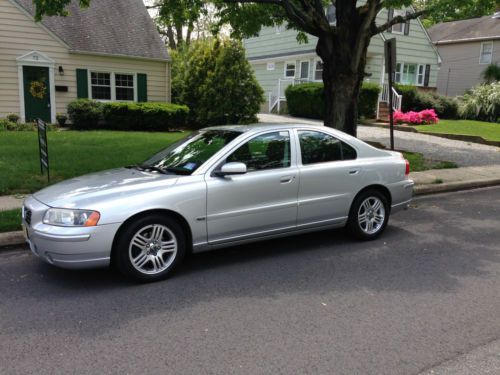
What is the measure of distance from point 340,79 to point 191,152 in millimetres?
5521

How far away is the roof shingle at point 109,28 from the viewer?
18.6 m

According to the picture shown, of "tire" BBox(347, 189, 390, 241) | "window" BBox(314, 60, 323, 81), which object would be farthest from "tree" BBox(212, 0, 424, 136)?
"window" BBox(314, 60, 323, 81)

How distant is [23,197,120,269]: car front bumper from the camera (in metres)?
4.31

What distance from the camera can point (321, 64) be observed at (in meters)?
25.7

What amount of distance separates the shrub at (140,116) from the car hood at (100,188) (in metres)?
13.1

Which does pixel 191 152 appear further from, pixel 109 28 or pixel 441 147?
pixel 109 28

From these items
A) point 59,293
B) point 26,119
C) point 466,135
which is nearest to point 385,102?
point 466,135

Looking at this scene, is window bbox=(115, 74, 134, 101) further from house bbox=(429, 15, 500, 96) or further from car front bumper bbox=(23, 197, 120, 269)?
house bbox=(429, 15, 500, 96)

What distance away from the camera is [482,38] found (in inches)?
1248

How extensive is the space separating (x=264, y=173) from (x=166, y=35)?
131 feet

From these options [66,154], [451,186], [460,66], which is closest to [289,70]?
[460,66]

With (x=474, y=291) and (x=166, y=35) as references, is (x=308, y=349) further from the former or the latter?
(x=166, y=35)

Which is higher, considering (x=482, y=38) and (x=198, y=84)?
(x=482, y=38)

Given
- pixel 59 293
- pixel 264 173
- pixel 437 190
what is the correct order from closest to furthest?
pixel 59 293 → pixel 264 173 → pixel 437 190
